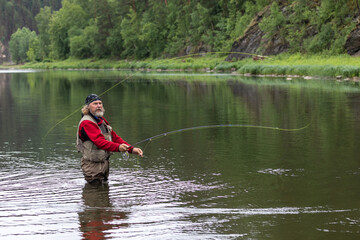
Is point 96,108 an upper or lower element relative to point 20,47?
lower

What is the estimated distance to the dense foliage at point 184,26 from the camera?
4959 cm

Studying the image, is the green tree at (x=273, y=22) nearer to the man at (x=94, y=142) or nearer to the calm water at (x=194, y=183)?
the calm water at (x=194, y=183)

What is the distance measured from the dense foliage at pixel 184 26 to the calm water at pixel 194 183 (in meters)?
34.1

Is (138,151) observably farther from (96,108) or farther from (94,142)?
(96,108)

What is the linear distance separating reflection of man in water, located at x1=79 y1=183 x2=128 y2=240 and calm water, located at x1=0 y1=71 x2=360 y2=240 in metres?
0.01

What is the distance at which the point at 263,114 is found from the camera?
18016 mm

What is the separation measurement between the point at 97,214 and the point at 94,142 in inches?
58.2

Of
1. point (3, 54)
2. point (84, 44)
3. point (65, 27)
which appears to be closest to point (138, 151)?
point (84, 44)

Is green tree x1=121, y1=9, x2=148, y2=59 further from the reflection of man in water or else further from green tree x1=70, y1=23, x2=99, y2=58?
the reflection of man in water

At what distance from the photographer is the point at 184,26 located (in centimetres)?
8281

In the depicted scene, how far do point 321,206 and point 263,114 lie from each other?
36.1 ft

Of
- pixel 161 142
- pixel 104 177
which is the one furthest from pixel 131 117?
pixel 104 177

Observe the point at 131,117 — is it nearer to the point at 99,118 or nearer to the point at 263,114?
the point at 263,114

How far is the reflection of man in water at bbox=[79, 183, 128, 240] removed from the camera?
20.7 ft
